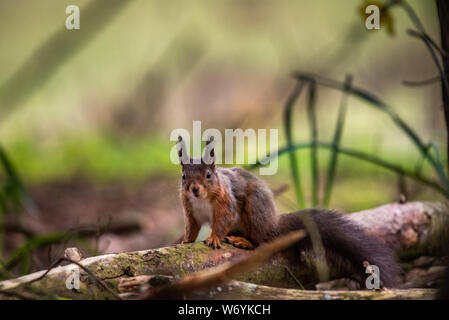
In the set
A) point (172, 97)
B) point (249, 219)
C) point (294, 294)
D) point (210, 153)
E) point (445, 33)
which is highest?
point (172, 97)

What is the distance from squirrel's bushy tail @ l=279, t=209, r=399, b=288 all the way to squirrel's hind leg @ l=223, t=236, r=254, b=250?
0.53 ft

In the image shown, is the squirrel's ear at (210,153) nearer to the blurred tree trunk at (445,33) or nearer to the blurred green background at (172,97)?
the blurred tree trunk at (445,33)

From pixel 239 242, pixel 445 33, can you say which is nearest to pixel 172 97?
pixel 239 242

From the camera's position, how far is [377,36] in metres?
6.50

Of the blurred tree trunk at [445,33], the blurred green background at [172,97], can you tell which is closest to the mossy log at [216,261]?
the blurred tree trunk at [445,33]

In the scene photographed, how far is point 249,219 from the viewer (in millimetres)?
2338

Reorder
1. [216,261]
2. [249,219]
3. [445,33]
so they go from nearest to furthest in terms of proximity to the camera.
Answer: [445,33] < [216,261] < [249,219]

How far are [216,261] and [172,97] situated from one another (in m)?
4.33

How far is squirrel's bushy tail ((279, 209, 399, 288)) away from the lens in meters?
2.10

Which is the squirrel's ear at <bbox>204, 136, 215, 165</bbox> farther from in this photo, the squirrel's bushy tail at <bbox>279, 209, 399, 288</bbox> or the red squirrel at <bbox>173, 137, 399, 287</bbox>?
the squirrel's bushy tail at <bbox>279, 209, 399, 288</bbox>

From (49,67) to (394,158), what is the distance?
12.9ft

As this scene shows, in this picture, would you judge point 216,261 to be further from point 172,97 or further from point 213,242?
point 172,97

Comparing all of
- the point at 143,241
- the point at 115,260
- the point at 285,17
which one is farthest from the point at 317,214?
the point at 285,17

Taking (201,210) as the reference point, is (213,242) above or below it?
below
